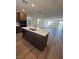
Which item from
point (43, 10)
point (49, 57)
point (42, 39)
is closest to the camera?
point (49, 57)

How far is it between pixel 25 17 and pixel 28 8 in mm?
643

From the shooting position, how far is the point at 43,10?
6629 millimetres
